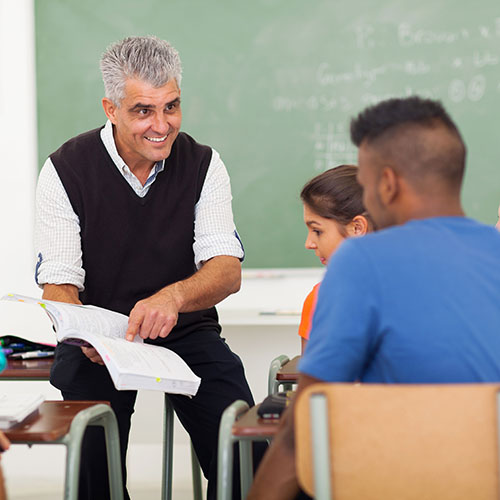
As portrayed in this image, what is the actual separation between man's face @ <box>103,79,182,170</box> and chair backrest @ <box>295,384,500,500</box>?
1434 mm

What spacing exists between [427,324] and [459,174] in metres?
0.31

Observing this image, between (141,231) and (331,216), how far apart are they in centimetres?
61

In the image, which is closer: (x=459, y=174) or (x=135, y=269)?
(x=459, y=174)

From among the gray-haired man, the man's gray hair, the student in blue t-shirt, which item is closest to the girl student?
the gray-haired man

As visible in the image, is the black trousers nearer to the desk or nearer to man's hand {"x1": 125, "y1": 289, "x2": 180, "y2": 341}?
man's hand {"x1": 125, "y1": 289, "x2": 180, "y2": 341}

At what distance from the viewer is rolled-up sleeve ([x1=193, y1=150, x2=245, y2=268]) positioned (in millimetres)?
2482

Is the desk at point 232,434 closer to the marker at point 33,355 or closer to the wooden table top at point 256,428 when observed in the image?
the wooden table top at point 256,428

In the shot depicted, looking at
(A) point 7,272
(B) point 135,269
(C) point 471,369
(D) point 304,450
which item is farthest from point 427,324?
(A) point 7,272

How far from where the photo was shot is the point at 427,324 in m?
1.19

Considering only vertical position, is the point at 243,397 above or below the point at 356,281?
below

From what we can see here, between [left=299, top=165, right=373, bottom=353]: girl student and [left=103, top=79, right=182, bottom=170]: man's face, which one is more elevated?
[left=103, top=79, right=182, bottom=170]: man's face

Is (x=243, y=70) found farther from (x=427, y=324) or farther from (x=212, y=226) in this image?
(x=427, y=324)

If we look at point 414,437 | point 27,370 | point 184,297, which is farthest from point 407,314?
point 27,370

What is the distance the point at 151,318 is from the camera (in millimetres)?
2084
